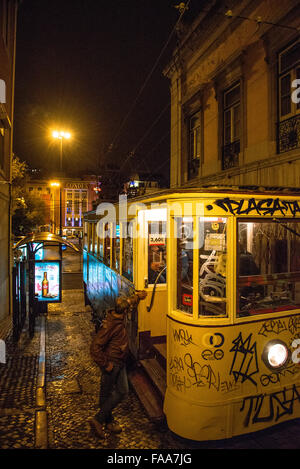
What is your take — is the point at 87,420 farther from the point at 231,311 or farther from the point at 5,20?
the point at 5,20

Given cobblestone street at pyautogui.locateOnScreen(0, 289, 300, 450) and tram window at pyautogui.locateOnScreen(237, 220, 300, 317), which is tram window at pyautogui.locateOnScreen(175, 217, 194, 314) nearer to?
tram window at pyautogui.locateOnScreen(237, 220, 300, 317)

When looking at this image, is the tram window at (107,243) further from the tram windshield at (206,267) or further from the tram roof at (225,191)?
the tram windshield at (206,267)

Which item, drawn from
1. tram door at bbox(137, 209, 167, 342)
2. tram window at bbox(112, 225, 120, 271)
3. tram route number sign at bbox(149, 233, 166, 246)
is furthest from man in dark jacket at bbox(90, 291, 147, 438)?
tram window at bbox(112, 225, 120, 271)

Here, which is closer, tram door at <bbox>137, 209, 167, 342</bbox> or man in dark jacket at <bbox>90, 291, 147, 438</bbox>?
man in dark jacket at <bbox>90, 291, 147, 438</bbox>

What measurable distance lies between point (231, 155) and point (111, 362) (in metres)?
8.53

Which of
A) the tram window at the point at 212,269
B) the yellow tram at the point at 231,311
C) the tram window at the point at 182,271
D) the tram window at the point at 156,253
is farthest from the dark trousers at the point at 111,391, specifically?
the tram window at the point at 156,253

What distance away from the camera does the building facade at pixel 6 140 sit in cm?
911

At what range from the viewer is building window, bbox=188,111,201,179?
12.7m

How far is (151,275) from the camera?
18.1ft

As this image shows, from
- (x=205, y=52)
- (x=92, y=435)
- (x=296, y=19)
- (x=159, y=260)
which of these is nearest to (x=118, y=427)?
(x=92, y=435)

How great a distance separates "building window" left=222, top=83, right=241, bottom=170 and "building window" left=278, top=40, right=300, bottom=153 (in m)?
1.79

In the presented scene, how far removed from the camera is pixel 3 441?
380cm

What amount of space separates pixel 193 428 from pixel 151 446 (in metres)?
0.56
